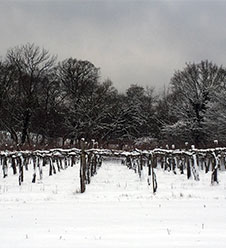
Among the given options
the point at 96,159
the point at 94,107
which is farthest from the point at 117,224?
the point at 94,107

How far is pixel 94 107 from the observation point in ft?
159

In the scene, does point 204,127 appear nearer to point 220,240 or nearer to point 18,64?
point 18,64

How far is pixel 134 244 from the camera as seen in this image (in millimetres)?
4809

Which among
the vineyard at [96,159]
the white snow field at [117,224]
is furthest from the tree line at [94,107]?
the white snow field at [117,224]

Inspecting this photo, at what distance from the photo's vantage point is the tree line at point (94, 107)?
A: 3806cm

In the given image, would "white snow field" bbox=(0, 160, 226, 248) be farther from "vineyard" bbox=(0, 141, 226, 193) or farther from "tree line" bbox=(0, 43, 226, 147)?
"tree line" bbox=(0, 43, 226, 147)

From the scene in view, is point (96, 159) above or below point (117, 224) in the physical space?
above

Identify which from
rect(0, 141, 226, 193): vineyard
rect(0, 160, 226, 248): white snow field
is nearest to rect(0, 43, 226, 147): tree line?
rect(0, 141, 226, 193): vineyard

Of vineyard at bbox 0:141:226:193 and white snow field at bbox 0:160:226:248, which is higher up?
vineyard at bbox 0:141:226:193

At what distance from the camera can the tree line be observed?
3806 centimetres

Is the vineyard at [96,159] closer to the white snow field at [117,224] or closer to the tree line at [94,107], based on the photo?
the white snow field at [117,224]

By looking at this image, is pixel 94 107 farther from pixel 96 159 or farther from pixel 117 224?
pixel 117 224

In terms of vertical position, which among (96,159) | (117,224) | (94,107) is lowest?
(117,224)

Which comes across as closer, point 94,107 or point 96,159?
point 96,159
